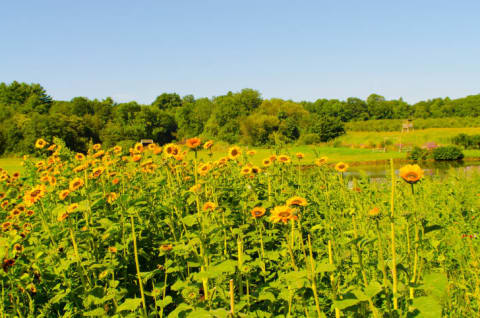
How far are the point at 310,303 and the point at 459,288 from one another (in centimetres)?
112

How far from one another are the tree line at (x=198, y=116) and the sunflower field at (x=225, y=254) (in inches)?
1241

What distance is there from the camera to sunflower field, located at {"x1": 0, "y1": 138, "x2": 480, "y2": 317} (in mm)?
1117

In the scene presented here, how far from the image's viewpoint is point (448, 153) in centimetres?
2180

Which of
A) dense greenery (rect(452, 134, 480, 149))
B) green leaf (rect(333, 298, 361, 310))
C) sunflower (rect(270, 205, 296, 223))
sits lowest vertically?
dense greenery (rect(452, 134, 480, 149))

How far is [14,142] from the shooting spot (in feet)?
104

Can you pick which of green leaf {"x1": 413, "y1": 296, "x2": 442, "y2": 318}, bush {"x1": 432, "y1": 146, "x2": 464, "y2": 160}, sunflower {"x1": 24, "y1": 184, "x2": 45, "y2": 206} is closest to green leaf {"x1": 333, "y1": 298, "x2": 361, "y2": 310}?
green leaf {"x1": 413, "y1": 296, "x2": 442, "y2": 318}

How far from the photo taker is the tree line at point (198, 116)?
1391 inches

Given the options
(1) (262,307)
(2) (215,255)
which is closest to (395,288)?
(1) (262,307)

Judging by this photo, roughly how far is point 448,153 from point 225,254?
25.0 metres

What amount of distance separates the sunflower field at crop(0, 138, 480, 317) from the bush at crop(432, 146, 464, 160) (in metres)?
21.6

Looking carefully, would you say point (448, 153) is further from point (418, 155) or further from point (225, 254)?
point (225, 254)

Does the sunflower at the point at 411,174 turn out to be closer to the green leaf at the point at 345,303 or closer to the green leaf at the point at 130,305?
the green leaf at the point at 345,303

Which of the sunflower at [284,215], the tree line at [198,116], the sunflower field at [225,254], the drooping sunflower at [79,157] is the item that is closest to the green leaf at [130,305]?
the sunflower field at [225,254]

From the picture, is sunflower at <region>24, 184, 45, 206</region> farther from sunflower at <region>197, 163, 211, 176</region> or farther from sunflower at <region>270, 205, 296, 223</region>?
sunflower at <region>270, 205, 296, 223</region>
